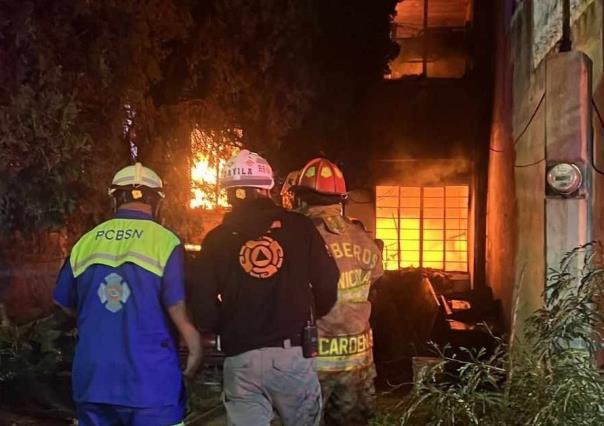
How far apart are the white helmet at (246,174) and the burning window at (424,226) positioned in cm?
1119

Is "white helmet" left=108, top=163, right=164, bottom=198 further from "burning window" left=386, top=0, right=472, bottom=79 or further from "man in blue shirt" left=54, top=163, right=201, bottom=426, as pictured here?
"burning window" left=386, top=0, right=472, bottom=79

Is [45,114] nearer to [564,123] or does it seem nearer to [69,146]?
[69,146]

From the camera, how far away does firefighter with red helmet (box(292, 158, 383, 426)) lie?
16.0 ft

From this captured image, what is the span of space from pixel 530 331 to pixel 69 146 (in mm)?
4252

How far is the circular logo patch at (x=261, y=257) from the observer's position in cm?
404

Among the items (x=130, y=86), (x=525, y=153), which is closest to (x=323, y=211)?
(x=130, y=86)

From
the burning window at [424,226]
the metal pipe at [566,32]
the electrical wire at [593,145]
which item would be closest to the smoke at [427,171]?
the burning window at [424,226]

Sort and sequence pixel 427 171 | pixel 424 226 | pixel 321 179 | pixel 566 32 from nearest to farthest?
pixel 321 179, pixel 566 32, pixel 427 171, pixel 424 226

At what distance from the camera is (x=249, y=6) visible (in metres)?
9.15

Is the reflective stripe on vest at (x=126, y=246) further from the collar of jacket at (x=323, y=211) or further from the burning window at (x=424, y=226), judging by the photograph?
the burning window at (x=424, y=226)

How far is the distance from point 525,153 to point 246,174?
20.2 ft

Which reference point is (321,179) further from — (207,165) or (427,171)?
(427,171)

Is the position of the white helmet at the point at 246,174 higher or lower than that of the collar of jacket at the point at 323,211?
higher

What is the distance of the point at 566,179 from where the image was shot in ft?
19.6
